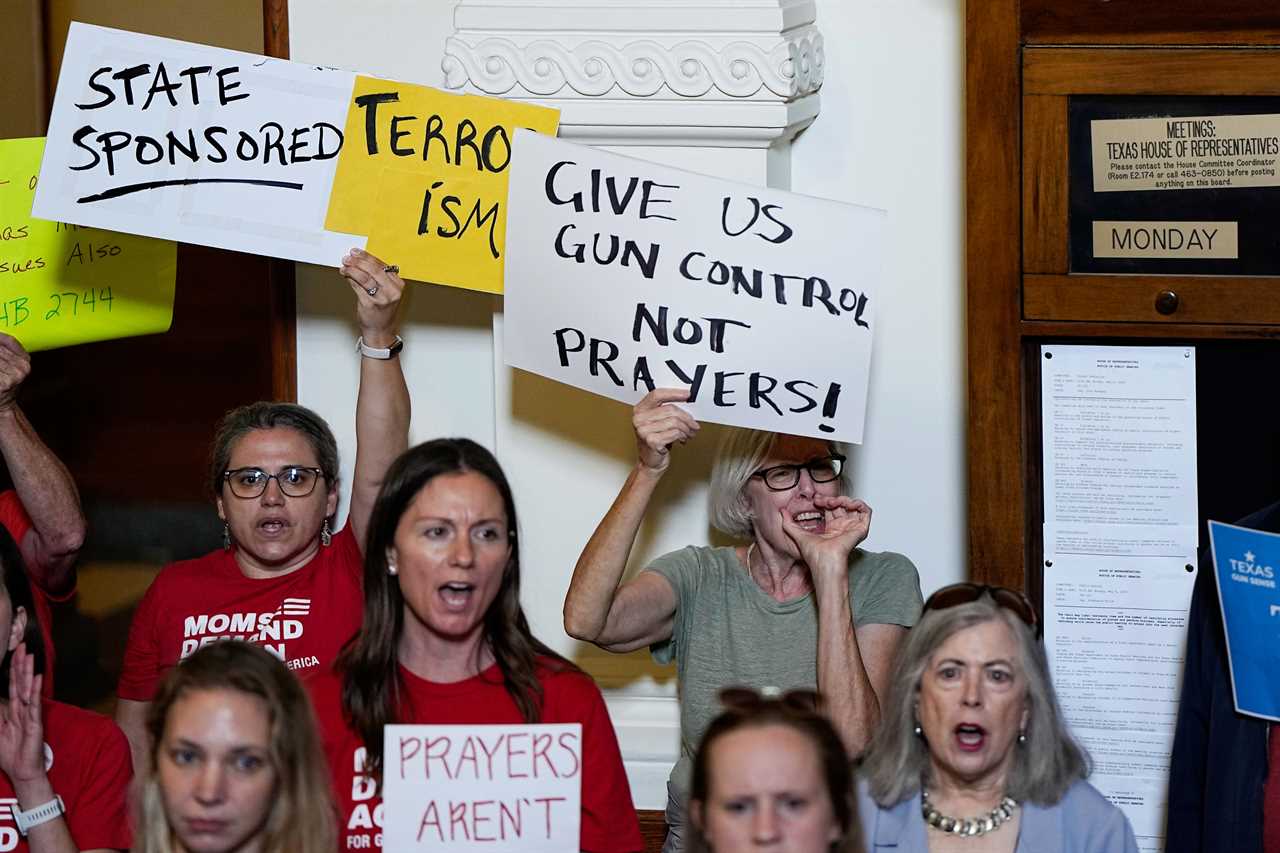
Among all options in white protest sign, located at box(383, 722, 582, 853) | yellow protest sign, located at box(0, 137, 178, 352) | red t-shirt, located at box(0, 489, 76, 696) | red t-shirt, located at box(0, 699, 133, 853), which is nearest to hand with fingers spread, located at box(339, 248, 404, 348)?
yellow protest sign, located at box(0, 137, 178, 352)

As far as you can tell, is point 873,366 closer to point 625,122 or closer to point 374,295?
point 625,122

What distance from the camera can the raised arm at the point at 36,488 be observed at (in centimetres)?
320

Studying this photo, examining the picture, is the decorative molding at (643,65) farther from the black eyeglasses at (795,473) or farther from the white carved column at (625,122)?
the black eyeglasses at (795,473)

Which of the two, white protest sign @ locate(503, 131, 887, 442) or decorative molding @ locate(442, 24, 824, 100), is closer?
white protest sign @ locate(503, 131, 887, 442)

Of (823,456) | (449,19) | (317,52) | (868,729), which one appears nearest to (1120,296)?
(823,456)

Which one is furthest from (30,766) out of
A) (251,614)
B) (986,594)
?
(986,594)

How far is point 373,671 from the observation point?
2.61 meters

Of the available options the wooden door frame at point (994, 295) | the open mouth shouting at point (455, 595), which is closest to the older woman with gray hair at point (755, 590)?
the wooden door frame at point (994, 295)

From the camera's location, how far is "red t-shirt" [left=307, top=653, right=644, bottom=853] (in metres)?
2.54

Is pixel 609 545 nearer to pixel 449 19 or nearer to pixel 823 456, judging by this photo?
pixel 823 456

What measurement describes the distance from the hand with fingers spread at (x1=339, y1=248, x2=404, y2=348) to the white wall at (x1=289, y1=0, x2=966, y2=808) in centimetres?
41

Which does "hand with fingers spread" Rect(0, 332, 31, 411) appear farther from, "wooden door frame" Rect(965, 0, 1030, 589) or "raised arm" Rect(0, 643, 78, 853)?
"wooden door frame" Rect(965, 0, 1030, 589)

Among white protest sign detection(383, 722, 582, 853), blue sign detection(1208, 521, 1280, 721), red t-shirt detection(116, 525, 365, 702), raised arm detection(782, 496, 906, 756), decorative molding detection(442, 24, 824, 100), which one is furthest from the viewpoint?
decorative molding detection(442, 24, 824, 100)

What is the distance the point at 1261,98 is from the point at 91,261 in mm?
2154
